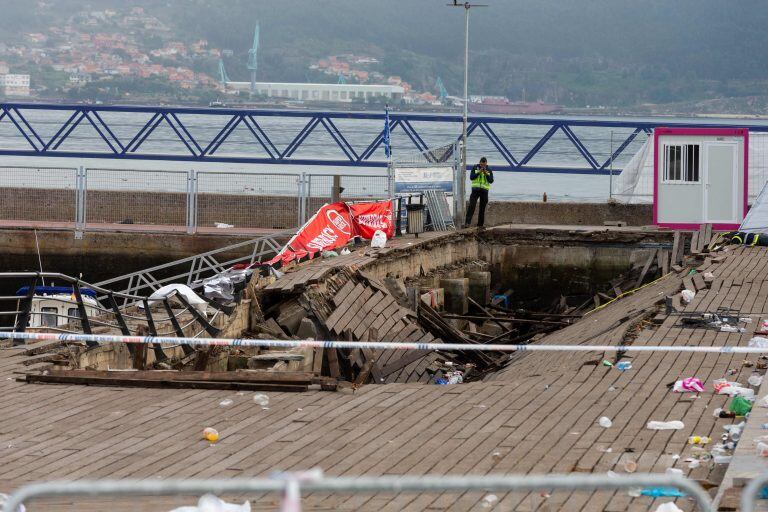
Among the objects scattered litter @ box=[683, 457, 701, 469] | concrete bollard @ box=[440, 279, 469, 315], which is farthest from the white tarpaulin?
scattered litter @ box=[683, 457, 701, 469]

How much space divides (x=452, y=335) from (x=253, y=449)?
12.3 meters

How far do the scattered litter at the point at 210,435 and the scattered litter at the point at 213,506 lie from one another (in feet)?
7.05

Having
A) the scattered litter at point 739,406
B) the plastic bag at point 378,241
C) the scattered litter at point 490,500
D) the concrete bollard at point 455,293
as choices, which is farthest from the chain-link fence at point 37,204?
the scattered litter at point 490,500

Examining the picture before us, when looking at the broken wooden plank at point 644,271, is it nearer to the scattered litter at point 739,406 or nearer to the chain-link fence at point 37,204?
the chain-link fence at point 37,204

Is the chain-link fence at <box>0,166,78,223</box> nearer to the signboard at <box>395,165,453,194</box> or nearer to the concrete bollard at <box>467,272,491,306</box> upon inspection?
the signboard at <box>395,165,453,194</box>

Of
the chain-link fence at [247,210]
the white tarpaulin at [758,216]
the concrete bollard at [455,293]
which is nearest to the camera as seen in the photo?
the white tarpaulin at [758,216]

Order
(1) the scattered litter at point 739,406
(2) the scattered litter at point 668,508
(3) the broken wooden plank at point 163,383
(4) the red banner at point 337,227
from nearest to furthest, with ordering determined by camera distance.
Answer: (2) the scattered litter at point 668,508
(1) the scattered litter at point 739,406
(3) the broken wooden plank at point 163,383
(4) the red banner at point 337,227

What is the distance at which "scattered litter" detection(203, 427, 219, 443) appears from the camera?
9609 mm

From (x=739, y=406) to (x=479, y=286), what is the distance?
17619 millimetres

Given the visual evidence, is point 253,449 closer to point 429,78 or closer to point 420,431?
point 420,431

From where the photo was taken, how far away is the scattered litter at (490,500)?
7.73 m

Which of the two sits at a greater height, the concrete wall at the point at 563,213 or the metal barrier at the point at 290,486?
the concrete wall at the point at 563,213

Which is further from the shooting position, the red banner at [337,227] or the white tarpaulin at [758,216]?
the white tarpaulin at [758,216]

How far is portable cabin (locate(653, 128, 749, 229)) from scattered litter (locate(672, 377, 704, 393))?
17118 millimetres
